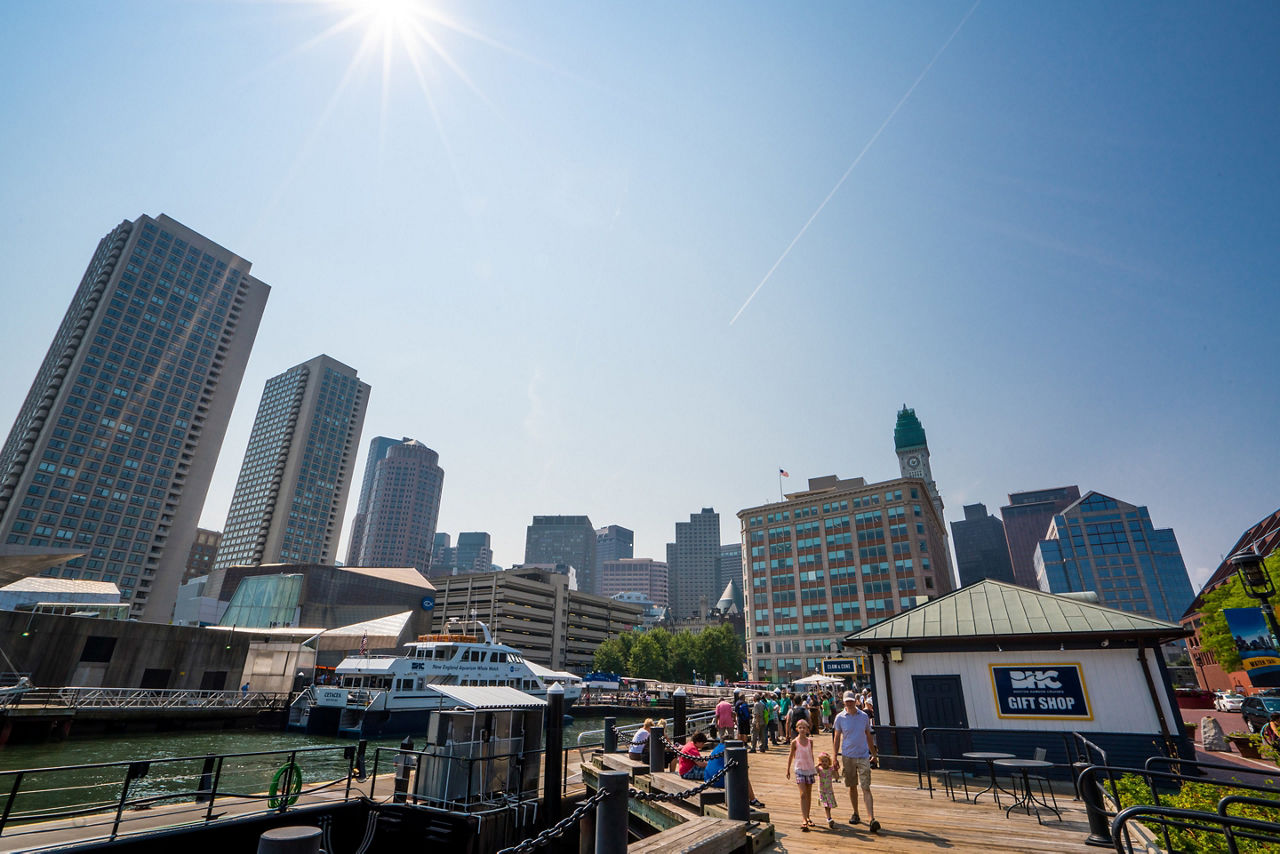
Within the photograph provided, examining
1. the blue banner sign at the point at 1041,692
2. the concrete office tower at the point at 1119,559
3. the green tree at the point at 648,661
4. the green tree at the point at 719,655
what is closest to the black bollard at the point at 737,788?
the blue banner sign at the point at 1041,692

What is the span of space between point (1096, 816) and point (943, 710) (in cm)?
817

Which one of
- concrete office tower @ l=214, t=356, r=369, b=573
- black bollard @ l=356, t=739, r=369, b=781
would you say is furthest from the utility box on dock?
concrete office tower @ l=214, t=356, r=369, b=573

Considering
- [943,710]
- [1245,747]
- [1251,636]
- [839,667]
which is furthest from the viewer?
[839,667]

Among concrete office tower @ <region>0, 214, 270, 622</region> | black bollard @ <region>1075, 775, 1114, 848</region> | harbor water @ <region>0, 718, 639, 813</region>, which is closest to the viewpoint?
black bollard @ <region>1075, 775, 1114, 848</region>

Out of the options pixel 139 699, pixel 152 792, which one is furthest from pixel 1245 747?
pixel 139 699

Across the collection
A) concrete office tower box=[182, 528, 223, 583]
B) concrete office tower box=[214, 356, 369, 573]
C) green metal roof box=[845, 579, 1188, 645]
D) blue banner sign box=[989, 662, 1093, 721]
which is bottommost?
blue banner sign box=[989, 662, 1093, 721]

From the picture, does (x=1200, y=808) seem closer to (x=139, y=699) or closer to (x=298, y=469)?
(x=139, y=699)

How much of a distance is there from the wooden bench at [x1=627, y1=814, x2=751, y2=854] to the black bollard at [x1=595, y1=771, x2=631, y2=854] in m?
1.07

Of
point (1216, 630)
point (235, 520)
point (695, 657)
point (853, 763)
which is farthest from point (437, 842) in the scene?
point (235, 520)

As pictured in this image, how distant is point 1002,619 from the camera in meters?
15.8

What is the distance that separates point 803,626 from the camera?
300 feet

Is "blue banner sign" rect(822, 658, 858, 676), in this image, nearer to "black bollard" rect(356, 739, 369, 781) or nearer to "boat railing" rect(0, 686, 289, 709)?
"boat railing" rect(0, 686, 289, 709)

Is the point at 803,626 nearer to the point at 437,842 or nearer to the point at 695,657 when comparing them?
the point at 695,657

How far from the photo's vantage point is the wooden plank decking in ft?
25.9
